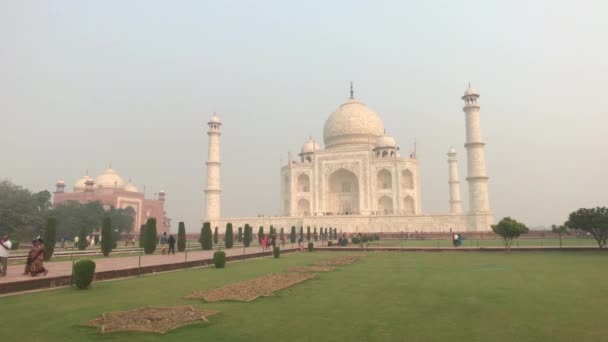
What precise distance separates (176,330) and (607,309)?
5.43m

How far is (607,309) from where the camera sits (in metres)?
5.65

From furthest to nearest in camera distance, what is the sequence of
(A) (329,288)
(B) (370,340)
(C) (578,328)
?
(A) (329,288)
(C) (578,328)
(B) (370,340)

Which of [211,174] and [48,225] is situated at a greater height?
[211,174]

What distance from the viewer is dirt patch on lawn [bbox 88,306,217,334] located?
15.7 feet

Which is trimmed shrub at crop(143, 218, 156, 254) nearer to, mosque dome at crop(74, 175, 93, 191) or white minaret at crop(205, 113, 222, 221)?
white minaret at crop(205, 113, 222, 221)

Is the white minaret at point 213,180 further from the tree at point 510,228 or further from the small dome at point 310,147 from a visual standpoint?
the tree at point 510,228

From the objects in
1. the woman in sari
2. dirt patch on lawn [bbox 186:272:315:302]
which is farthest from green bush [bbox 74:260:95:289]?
dirt patch on lawn [bbox 186:272:315:302]

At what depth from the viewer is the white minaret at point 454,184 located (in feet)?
151

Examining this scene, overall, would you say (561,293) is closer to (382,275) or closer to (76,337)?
(382,275)

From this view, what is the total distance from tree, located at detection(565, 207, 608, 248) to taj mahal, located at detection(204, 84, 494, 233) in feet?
54.2

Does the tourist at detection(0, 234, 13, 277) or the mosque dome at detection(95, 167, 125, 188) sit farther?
the mosque dome at detection(95, 167, 125, 188)

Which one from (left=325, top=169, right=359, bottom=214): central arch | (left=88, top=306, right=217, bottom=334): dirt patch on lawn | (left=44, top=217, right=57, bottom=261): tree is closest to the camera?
(left=88, top=306, right=217, bottom=334): dirt patch on lawn

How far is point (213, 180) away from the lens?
4112 centimetres

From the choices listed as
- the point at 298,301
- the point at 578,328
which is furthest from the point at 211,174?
the point at 578,328
